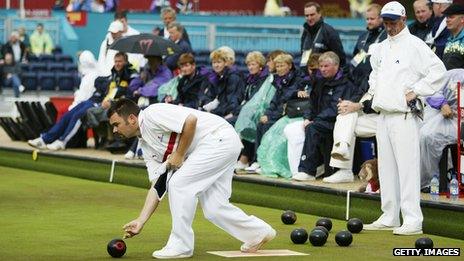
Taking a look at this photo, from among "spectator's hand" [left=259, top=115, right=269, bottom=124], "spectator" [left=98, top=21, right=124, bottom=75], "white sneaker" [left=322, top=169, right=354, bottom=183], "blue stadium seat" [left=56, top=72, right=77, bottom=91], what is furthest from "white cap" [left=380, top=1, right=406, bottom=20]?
"blue stadium seat" [left=56, top=72, right=77, bottom=91]

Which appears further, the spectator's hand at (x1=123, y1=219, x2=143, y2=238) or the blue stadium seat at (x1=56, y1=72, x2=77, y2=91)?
the blue stadium seat at (x1=56, y1=72, x2=77, y2=91)

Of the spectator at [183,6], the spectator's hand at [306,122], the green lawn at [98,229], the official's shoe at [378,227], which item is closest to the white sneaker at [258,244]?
the green lawn at [98,229]

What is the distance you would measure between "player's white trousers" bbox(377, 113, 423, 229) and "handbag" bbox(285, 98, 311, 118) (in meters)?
2.67

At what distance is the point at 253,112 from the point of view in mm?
13516

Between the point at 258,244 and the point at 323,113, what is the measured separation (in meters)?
3.94

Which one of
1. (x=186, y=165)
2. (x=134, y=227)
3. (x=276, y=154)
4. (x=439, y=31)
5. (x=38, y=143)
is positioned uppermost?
(x=439, y=31)

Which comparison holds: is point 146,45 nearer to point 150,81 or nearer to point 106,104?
point 150,81

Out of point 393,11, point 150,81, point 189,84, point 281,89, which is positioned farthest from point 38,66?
point 393,11

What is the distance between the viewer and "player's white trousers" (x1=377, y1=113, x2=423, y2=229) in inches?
392

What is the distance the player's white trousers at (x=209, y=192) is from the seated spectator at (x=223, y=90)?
540 centimetres

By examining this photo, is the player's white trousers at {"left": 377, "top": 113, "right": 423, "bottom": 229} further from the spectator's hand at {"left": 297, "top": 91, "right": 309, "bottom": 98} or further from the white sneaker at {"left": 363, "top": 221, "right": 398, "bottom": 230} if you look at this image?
the spectator's hand at {"left": 297, "top": 91, "right": 309, "bottom": 98}

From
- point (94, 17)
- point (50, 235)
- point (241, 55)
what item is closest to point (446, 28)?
point (50, 235)

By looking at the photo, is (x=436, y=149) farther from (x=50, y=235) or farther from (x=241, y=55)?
(x=241, y=55)

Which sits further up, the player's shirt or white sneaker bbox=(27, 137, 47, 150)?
the player's shirt
